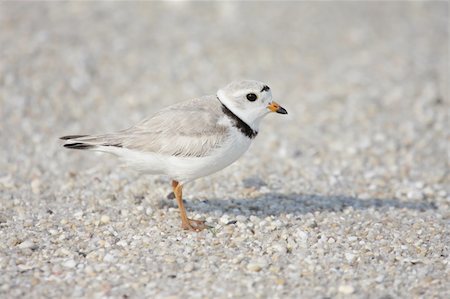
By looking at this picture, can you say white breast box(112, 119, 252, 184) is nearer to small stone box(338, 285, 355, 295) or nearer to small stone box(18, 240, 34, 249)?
small stone box(18, 240, 34, 249)

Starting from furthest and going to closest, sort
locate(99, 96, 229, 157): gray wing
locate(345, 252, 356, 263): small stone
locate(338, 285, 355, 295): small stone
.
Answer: locate(99, 96, 229, 157): gray wing → locate(345, 252, 356, 263): small stone → locate(338, 285, 355, 295): small stone

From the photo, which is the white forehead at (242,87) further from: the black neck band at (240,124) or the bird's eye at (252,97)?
the black neck band at (240,124)

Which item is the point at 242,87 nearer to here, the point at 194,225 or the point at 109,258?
the point at 194,225

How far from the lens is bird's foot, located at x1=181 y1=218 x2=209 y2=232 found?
6184 millimetres

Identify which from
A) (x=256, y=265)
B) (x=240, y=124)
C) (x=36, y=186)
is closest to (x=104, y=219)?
(x=36, y=186)

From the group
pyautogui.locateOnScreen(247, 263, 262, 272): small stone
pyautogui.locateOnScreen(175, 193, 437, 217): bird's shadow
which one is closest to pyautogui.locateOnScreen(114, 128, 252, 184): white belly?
pyautogui.locateOnScreen(175, 193, 437, 217): bird's shadow

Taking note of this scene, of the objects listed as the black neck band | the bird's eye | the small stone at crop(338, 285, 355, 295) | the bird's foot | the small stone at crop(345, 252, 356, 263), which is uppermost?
the bird's eye

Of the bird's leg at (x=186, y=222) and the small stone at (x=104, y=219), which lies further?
the small stone at (x=104, y=219)

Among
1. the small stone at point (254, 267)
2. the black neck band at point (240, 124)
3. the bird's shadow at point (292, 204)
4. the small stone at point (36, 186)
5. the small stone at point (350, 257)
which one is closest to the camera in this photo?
the small stone at point (254, 267)

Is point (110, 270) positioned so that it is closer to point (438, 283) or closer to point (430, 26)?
point (438, 283)

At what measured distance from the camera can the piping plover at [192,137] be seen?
237 inches

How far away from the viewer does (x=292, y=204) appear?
7191mm

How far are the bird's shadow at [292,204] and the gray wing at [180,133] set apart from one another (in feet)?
3.57

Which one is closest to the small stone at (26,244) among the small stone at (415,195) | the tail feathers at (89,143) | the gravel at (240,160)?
the gravel at (240,160)
